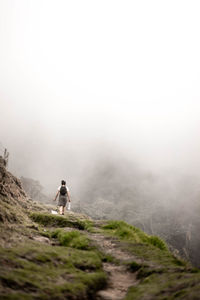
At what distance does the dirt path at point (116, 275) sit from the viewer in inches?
326

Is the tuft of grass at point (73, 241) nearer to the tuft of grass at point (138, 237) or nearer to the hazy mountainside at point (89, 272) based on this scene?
the hazy mountainside at point (89, 272)

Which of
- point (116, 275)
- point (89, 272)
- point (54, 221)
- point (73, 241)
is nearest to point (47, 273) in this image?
point (89, 272)

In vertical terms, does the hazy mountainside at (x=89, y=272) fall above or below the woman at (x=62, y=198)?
below

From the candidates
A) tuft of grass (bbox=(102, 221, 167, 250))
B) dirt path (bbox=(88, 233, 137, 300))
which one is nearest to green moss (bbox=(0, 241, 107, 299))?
dirt path (bbox=(88, 233, 137, 300))

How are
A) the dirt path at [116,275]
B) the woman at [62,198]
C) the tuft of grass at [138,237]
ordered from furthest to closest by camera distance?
the woman at [62,198]
the tuft of grass at [138,237]
the dirt path at [116,275]

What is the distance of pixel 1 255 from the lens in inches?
314

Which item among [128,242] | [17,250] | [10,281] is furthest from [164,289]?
[128,242]

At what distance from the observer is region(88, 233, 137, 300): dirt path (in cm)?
829

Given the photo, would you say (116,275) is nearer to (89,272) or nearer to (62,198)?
(89,272)

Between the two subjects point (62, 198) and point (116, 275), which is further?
point (62, 198)

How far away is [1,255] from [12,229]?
436cm

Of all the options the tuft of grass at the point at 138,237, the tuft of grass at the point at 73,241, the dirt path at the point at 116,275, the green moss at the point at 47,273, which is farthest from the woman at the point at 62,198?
the green moss at the point at 47,273

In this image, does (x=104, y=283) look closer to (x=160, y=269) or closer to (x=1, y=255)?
(x=160, y=269)

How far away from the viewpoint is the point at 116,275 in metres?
10.1
